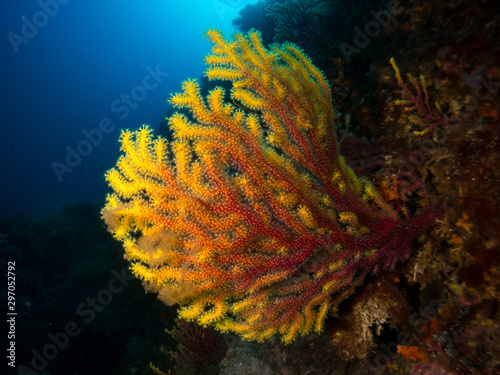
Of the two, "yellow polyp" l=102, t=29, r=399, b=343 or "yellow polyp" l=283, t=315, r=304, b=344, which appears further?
"yellow polyp" l=283, t=315, r=304, b=344

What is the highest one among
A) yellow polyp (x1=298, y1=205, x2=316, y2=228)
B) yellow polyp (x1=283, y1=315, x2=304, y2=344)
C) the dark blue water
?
the dark blue water

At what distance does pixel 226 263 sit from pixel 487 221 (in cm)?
174

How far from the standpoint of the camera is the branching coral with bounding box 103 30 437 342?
2.02 metres

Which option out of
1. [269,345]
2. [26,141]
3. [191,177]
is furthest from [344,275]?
[26,141]

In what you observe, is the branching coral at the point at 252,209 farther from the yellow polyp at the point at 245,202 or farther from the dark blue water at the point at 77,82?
the dark blue water at the point at 77,82

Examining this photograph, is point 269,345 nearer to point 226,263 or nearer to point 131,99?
point 226,263

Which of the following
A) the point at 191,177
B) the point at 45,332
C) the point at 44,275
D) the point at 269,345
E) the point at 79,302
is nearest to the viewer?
the point at 191,177

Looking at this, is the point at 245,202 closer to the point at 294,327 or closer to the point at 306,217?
the point at 306,217

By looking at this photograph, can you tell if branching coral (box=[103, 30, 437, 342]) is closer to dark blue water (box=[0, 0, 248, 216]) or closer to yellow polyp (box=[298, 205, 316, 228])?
yellow polyp (box=[298, 205, 316, 228])

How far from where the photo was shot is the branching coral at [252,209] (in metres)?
2.02

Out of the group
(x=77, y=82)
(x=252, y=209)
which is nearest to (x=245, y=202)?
(x=252, y=209)

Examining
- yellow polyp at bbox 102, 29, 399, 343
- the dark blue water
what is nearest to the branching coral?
yellow polyp at bbox 102, 29, 399, 343

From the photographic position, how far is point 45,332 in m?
9.13

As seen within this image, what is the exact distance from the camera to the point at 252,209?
6.80 ft
